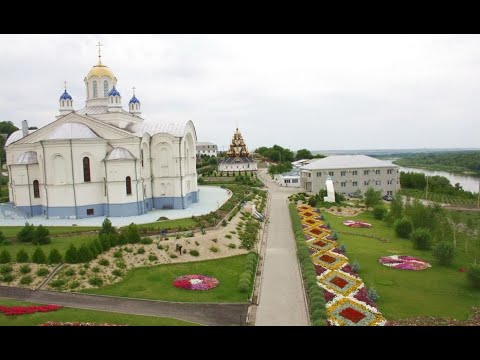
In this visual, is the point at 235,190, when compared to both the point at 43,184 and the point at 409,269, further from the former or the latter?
the point at 409,269

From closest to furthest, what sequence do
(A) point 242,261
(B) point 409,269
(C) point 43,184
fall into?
1. (B) point 409,269
2. (A) point 242,261
3. (C) point 43,184

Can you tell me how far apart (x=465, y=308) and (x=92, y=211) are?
2851cm

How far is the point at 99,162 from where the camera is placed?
35156 mm

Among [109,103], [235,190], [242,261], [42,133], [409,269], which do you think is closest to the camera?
[409,269]

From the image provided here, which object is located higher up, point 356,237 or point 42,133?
point 42,133

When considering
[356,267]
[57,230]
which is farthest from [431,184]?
[57,230]

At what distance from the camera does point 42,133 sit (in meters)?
37.4

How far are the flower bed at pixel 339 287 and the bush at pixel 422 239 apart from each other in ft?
18.2

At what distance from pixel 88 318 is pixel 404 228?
80.8ft

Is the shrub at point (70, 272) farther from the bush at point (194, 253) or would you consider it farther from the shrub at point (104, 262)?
the bush at point (194, 253)

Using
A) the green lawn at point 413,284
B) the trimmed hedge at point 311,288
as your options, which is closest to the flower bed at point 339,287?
the trimmed hedge at point 311,288

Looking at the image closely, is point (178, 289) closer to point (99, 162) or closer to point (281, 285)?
point (281, 285)

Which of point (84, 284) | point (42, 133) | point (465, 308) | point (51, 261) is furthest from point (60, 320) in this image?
point (42, 133)

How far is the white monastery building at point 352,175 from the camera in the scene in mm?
57188
